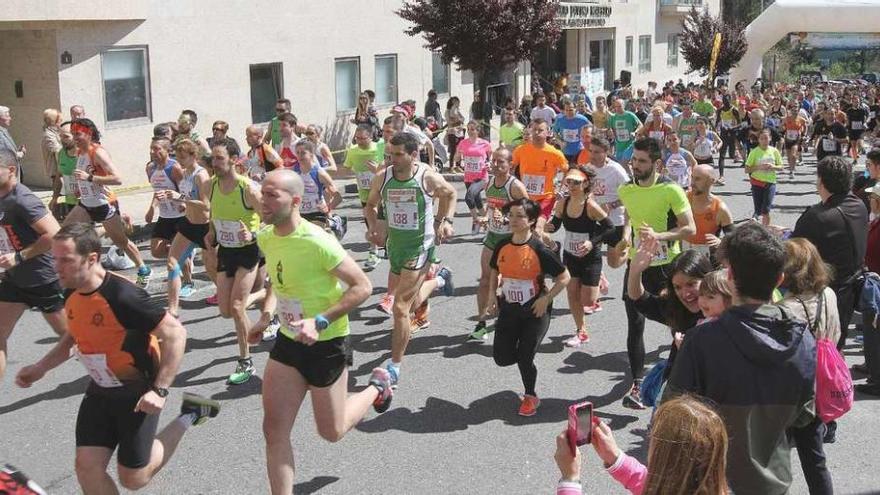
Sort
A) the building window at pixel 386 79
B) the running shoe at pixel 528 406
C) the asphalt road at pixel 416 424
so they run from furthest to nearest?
the building window at pixel 386 79
the running shoe at pixel 528 406
the asphalt road at pixel 416 424

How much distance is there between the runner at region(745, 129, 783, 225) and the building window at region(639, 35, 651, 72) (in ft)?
107

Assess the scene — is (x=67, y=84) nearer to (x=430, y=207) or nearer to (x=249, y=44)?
(x=249, y=44)

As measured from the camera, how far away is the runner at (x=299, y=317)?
469 centimetres

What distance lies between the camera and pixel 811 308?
14.4 ft

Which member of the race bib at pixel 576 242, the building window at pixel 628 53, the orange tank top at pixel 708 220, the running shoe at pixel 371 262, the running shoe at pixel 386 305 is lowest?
the running shoe at pixel 386 305

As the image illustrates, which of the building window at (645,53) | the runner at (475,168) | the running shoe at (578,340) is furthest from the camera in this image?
the building window at (645,53)

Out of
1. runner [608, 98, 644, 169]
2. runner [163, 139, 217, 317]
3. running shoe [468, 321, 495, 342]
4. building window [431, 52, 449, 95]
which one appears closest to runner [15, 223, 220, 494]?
runner [163, 139, 217, 317]

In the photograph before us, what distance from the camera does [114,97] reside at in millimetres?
16453

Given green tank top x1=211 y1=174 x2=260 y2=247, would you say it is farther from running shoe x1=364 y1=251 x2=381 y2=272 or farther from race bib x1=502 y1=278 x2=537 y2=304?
running shoe x1=364 y1=251 x2=381 y2=272

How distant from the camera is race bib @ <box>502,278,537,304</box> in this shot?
6.49m

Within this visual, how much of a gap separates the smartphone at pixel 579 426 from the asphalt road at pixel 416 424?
2.60 m

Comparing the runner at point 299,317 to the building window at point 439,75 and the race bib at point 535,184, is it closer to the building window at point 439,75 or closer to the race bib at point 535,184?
the race bib at point 535,184

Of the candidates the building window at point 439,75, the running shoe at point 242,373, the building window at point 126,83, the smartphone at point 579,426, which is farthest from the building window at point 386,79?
the smartphone at point 579,426

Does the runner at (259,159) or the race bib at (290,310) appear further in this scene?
the runner at (259,159)
